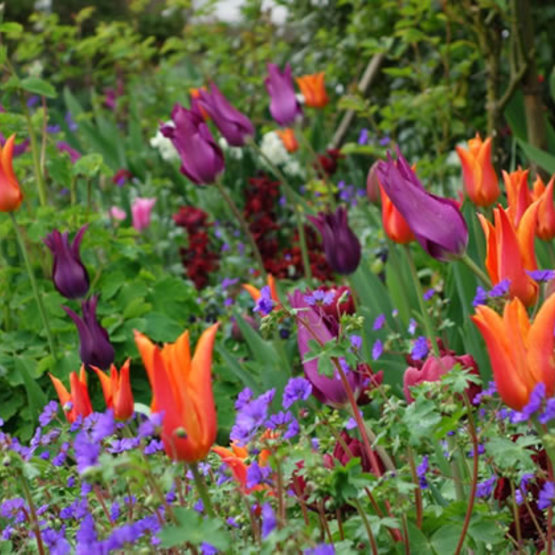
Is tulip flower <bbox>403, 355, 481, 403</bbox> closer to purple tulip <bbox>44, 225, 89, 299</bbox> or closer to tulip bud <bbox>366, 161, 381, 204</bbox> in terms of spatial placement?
purple tulip <bbox>44, 225, 89, 299</bbox>

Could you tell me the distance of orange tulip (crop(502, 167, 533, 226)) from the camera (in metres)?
1.38

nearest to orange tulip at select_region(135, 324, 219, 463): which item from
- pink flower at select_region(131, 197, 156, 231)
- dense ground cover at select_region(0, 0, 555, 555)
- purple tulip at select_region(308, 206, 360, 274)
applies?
dense ground cover at select_region(0, 0, 555, 555)

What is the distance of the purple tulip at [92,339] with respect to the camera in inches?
72.8

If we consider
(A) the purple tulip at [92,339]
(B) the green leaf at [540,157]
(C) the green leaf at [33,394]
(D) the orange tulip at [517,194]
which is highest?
(D) the orange tulip at [517,194]

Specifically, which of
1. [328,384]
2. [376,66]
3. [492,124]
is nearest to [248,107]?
[376,66]

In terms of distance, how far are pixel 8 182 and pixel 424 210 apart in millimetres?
978

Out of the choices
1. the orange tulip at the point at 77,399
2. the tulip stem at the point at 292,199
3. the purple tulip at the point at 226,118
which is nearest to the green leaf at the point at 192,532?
the orange tulip at the point at 77,399

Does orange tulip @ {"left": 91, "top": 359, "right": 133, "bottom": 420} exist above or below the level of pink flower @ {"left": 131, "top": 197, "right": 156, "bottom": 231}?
above

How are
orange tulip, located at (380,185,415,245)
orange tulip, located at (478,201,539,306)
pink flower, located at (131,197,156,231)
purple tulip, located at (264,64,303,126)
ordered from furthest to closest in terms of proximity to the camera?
pink flower, located at (131,197,156,231), purple tulip, located at (264,64,303,126), orange tulip, located at (380,185,415,245), orange tulip, located at (478,201,539,306)

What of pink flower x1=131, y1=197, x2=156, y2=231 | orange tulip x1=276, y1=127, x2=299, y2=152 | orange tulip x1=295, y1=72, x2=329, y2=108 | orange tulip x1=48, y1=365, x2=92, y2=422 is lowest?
pink flower x1=131, y1=197, x2=156, y2=231

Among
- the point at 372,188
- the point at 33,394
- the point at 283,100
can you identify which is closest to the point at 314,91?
the point at 283,100

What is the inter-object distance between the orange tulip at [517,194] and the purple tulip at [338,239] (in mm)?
728

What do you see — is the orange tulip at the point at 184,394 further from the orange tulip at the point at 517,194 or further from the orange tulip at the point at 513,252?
the orange tulip at the point at 517,194

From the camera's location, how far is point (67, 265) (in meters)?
2.10
